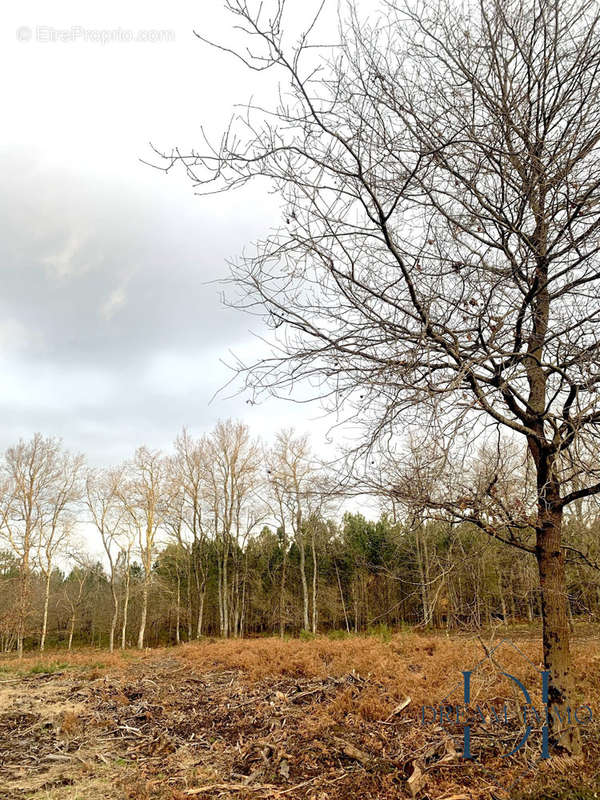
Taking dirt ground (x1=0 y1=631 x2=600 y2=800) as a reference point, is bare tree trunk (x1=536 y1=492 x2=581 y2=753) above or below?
above

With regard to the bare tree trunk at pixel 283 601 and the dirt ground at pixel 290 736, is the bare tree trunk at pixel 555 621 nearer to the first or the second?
the dirt ground at pixel 290 736

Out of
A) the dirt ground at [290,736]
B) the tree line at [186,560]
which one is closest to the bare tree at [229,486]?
the tree line at [186,560]

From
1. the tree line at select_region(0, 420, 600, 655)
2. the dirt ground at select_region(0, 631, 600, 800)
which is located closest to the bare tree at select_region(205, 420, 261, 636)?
the tree line at select_region(0, 420, 600, 655)

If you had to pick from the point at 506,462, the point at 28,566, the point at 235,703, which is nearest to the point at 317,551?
the point at 28,566

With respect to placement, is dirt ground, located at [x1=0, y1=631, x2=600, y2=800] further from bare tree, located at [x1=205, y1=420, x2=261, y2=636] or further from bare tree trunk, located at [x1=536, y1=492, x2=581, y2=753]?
bare tree, located at [x1=205, y1=420, x2=261, y2=636]

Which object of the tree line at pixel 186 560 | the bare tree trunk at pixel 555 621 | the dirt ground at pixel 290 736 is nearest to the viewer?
the bare tree trunk at pixel 555 621

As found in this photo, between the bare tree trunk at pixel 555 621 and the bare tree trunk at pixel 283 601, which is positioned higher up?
the bare tree trunk at pixel 555 621

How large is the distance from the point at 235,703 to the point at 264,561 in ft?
84.6

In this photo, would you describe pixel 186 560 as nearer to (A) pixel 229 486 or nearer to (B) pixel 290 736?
(A) pixel 229 486

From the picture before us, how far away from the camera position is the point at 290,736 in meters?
5.90

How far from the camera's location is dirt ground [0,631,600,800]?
4.02 metres

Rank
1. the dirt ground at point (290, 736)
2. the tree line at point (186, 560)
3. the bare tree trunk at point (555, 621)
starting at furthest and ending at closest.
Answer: the tree line at point (186, 560) < the dirt ground at point (290, 736) < the bare tree trunk at point (555, 621)

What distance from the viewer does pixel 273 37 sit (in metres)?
2.18

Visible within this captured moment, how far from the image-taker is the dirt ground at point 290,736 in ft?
13.2
